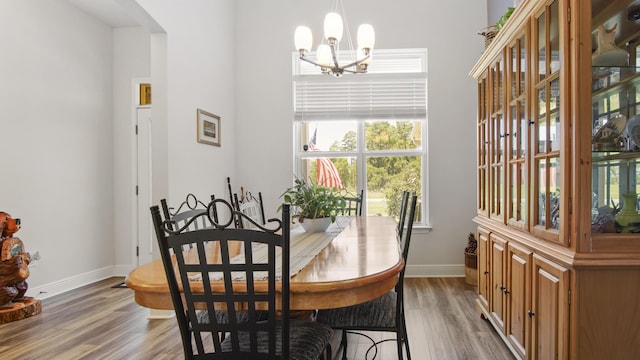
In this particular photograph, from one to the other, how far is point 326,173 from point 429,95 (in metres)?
1.47

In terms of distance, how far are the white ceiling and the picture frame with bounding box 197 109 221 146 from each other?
54.5 inches

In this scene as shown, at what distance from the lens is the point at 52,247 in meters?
3.85

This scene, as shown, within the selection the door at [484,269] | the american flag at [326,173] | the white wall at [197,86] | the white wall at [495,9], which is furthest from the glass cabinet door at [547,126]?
the american flag at [326,173]

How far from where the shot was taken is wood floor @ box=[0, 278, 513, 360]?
2430 millimetres

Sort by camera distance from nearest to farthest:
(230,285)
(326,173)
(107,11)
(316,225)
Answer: (230,285) < (316,225) < (107,11) < (326,173)

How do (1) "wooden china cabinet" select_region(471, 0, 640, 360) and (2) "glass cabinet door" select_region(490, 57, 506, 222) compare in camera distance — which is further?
(2) "glass cabinet door" select_region(490, 57, 506, 222)

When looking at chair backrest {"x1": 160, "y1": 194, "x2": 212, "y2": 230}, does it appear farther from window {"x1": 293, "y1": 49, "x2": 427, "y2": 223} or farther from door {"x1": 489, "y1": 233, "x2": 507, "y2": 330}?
window {"x1": 293, "y1": 49, "x2": 427, "y2": 223}

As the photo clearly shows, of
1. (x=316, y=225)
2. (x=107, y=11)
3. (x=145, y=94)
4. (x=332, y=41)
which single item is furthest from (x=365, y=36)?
(x=107, y=11)

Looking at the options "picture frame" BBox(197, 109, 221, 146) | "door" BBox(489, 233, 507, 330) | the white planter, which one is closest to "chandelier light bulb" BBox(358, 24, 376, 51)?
the white planter

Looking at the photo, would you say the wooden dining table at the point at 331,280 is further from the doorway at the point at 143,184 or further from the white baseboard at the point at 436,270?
the doorway at the point at 143,184

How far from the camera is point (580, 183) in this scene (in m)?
1.56

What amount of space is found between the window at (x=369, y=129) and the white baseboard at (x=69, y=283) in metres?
2.52

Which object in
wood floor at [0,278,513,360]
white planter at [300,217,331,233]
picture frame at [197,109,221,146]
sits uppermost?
picture frame at [197,109,221,146]

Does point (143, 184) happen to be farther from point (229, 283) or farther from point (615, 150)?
point (615, 150)
